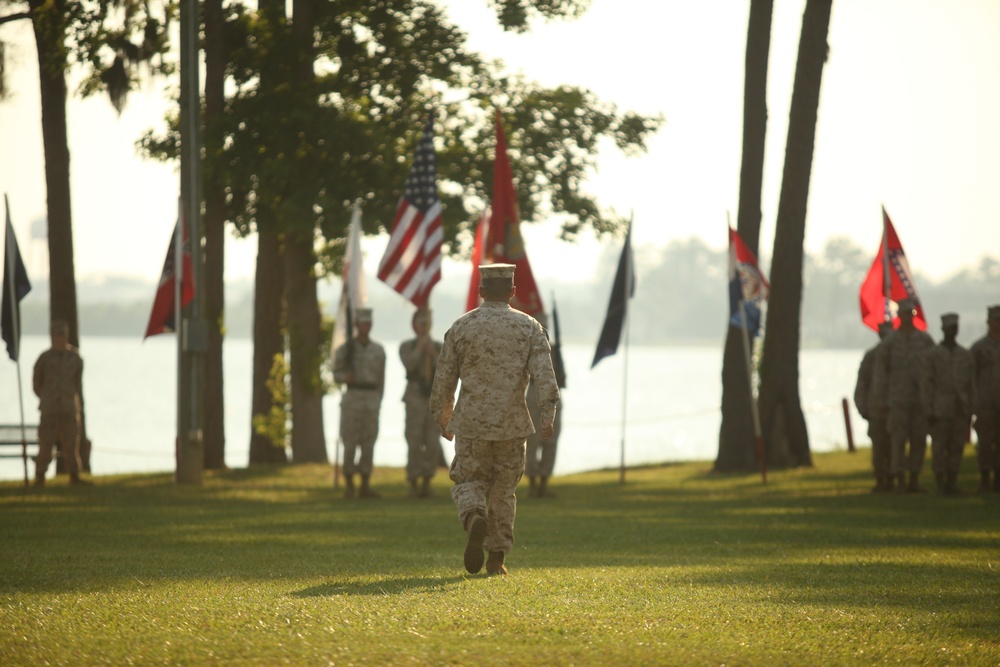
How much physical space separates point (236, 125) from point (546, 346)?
55.4 feet

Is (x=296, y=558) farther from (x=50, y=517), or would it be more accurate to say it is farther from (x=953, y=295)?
(x=953, y=295)

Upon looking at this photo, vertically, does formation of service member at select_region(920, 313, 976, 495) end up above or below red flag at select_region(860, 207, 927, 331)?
below

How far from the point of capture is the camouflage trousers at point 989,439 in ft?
59.9

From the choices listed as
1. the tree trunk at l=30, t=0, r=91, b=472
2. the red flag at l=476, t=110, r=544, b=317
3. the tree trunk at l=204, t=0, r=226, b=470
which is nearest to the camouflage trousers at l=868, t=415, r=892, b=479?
the red flag at l=476, t=110, r=544, b=317

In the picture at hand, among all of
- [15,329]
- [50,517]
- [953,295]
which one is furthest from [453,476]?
[953,295]

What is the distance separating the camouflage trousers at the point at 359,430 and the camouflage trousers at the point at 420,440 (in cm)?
45

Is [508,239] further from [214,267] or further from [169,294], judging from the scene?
[214,267]

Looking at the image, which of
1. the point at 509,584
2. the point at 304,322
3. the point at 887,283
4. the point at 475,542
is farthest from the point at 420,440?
the point at 509,584

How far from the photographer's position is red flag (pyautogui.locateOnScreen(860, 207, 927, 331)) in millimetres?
20203

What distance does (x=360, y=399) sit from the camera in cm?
1828

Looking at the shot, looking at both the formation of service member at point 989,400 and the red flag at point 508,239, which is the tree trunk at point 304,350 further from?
the formation of service member at point 989,400

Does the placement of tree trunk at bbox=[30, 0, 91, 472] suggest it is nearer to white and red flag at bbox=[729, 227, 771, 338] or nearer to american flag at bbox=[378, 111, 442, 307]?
american flag at bbox=[378, 111, 442, 307]

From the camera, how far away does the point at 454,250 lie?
27.3 meters

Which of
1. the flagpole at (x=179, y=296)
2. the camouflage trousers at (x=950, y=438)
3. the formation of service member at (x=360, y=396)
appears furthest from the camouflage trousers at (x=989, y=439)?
the flagpole at (x=179, y=296)
